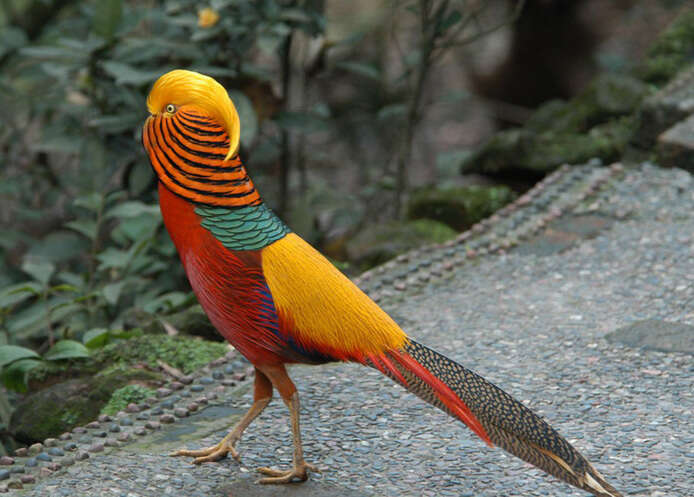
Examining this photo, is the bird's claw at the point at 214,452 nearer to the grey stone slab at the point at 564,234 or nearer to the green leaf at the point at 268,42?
the grey stone slab at the point at 564,234

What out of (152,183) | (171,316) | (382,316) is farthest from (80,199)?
(382,316)

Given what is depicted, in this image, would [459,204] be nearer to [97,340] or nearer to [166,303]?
[166,303]

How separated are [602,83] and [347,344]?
16.8 feet

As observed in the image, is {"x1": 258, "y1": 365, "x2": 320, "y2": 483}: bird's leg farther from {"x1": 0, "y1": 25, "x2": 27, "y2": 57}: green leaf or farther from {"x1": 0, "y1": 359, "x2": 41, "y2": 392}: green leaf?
{"x1": 0, "y1": 25, "x2": 27, "y2": 57}: green leaf

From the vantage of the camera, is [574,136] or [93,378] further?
[574,136]

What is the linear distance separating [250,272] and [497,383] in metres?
1.45

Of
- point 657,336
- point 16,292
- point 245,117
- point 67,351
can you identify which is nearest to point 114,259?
point 16,292

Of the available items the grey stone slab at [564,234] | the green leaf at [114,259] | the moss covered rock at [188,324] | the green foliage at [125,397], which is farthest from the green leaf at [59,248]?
the grey stone slab at [564,234]

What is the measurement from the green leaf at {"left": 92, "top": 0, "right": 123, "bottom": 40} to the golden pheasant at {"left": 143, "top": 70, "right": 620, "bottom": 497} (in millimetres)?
3533

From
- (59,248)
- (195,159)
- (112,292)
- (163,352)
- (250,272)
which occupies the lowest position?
(59,248)

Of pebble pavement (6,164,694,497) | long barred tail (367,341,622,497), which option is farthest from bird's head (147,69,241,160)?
pebble pavement (6,164,694,497)

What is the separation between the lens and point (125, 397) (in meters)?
4.01

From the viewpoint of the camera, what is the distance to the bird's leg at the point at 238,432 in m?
3.27

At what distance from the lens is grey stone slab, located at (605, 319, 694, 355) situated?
4.21 metres
